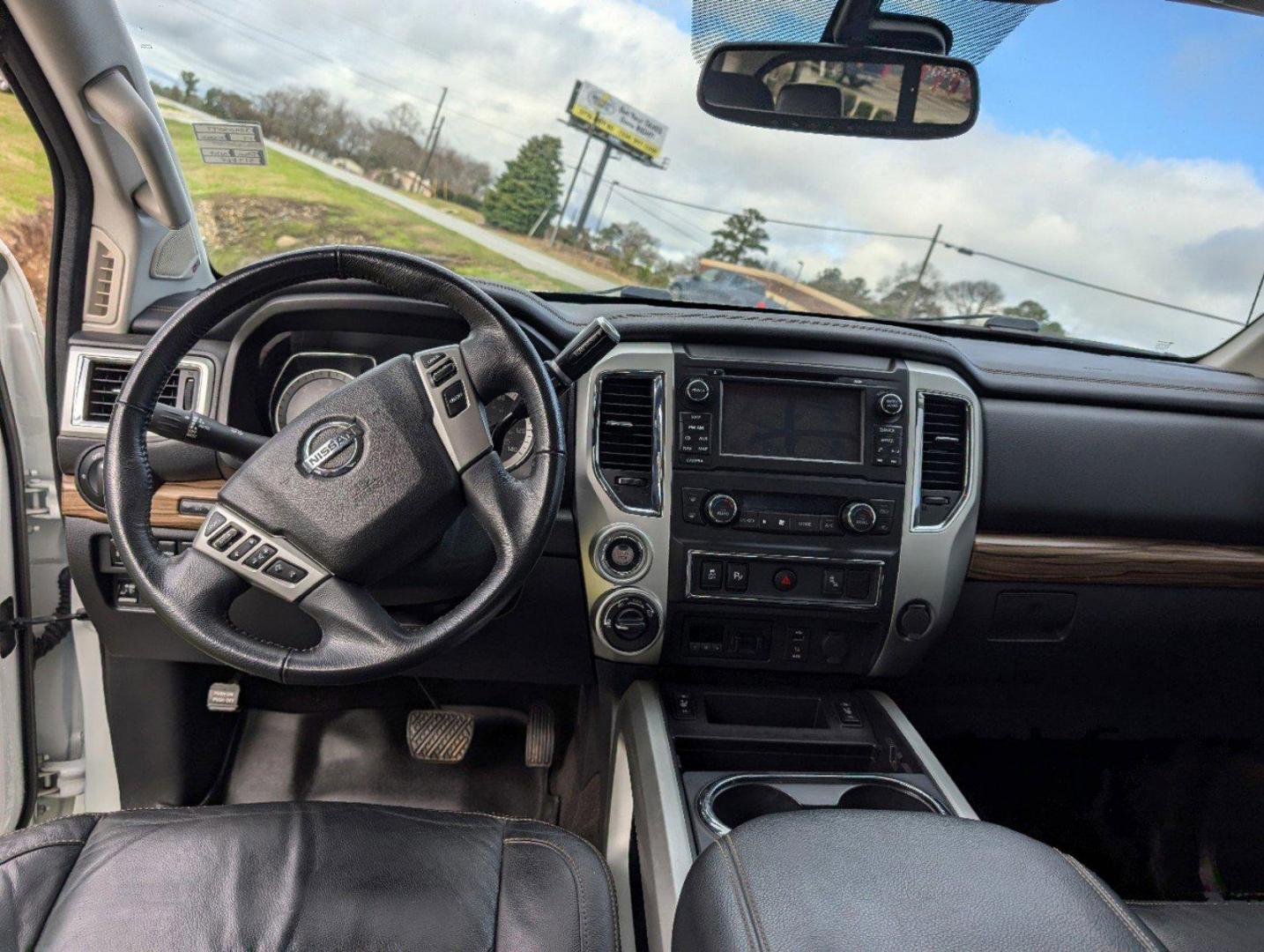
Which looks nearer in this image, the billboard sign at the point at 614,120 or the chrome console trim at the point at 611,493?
the chrome console trim at the point at 611,493

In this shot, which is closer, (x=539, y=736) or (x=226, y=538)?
(x=226, y=538)

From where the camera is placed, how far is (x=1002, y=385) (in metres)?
1.95

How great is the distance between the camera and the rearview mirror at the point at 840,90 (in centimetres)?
176

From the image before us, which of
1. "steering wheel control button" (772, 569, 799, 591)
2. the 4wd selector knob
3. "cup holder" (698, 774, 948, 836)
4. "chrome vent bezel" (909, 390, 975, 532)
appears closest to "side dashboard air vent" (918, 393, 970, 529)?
"chrome vent bezel" (909, 390, 975, 532)

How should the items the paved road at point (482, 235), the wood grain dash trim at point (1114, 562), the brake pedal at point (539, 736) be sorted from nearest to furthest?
1. the wood grain dash trim at point (1114, 562)
2. the paved road at point (482, 235)
3. the brake pedal at point (539, 736)

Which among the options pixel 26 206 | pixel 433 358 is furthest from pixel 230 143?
pixel 433 358

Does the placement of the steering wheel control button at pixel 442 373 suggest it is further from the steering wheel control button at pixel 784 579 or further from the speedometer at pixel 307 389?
the steering wheel control button at pixel 784 579

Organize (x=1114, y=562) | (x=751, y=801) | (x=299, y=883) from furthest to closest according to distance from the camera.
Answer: (x=1114, y=562), (x=751, y=801), (x=299, y=883)

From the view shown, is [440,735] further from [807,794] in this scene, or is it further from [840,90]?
[840,90]

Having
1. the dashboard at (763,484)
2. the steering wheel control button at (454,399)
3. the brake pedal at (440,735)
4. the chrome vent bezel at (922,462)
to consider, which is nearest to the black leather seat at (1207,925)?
the dashboard at (763,484)

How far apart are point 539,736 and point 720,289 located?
1262 mm

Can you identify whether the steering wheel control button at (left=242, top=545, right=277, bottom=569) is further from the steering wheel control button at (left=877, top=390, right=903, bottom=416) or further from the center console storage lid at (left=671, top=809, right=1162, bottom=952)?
the steering wheel control button at (left=877, top=390, right=903, bottom=416)

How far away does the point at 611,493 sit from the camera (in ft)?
5.87

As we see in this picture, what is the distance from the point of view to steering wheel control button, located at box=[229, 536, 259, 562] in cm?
136
